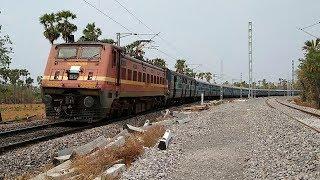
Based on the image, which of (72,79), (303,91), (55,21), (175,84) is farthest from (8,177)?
(303,91)

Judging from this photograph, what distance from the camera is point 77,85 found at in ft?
61.2

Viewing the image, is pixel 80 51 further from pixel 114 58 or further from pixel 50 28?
pixel 50 28

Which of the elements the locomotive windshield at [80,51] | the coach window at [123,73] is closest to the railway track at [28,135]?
the locomotive windshield at [80,51]

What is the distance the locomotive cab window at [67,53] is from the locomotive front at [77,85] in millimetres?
50

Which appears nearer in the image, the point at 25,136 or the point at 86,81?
the point at 25,136

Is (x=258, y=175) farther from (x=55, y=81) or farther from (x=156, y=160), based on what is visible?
(x=55, y=81)

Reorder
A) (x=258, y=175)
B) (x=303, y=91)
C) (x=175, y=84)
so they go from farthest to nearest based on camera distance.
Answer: (x=303, y=91) → (x=175, y=84) → (x=258, y=175)

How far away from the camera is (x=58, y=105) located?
19.1m

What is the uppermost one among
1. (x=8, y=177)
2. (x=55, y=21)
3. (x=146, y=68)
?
(x=55, y=21)

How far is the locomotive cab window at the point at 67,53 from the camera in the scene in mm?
19812

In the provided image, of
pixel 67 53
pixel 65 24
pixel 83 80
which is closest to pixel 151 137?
pixel 83 80

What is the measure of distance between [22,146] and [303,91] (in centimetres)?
5992

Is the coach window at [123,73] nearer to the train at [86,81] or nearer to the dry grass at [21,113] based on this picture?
the train at [86,81]

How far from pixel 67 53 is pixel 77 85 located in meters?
2.08
